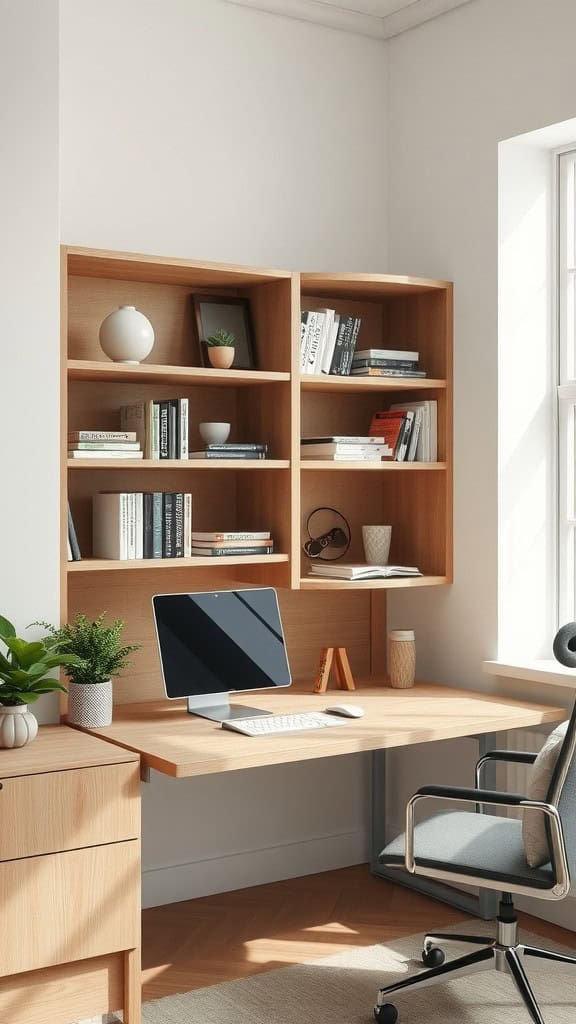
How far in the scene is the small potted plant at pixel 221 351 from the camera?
344cm

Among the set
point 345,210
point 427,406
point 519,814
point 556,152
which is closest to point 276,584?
point 427,406

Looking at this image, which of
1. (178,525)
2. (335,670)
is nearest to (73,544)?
(178,525)

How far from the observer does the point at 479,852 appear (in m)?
2.73

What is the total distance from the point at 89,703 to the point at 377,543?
1235 millimetres

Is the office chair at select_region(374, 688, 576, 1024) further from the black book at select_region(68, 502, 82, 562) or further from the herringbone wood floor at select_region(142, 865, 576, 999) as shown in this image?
the black book at select_region(68, 502, 82, 562)

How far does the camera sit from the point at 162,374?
326 centimetres

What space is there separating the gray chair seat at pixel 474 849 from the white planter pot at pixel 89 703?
0.84 meters

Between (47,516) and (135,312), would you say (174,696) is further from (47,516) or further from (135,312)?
(135,312)

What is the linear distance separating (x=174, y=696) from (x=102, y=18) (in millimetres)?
2072

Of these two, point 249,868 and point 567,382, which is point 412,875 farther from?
point 567,382

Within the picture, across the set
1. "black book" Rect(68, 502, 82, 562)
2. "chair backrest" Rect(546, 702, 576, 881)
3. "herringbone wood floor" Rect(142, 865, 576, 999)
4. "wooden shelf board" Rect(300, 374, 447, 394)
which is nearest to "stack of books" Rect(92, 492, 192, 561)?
"black book" Rect(68, 502, 82, 562)

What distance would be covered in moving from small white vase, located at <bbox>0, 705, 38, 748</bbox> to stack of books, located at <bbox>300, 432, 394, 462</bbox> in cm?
135

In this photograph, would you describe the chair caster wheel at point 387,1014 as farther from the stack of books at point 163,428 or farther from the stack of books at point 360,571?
the stack of books at point 163,428

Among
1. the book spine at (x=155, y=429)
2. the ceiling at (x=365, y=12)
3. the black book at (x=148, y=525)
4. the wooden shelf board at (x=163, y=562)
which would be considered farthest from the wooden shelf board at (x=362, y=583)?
Result: the ceiling at (x=365, y=12)
